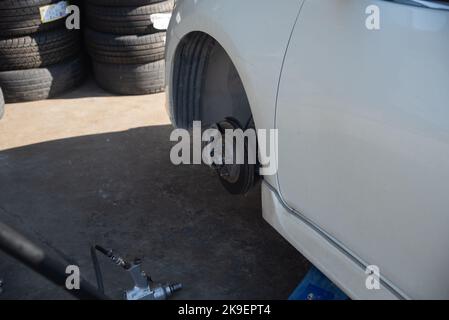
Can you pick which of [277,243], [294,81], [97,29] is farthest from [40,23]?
[294,81]

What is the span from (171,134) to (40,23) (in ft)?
5.49

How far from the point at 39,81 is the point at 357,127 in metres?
3.83

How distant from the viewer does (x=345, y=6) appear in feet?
5.67

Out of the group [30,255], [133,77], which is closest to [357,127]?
[30,255]

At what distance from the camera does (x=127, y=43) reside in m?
4.57

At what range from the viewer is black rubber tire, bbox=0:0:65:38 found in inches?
174

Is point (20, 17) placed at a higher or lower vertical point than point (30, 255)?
higher

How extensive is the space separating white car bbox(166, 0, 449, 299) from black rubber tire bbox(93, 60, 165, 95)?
252cm

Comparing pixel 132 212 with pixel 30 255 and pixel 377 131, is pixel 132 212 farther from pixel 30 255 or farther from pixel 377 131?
pixel 377 131

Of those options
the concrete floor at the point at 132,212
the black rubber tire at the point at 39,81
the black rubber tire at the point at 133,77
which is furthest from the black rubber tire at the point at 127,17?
the concrete floor at the point at 132,212

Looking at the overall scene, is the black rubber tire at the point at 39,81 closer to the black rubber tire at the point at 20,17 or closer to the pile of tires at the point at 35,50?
the pile of tires at the point at 35,50

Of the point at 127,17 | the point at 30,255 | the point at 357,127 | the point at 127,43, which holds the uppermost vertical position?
the point at 127,17

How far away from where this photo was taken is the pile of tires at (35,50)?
4.50 meters

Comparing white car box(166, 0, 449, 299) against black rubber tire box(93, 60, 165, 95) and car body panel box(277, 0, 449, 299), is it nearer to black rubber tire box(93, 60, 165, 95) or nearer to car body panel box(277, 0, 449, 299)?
car body panel box(277, 0, 449, 299)
